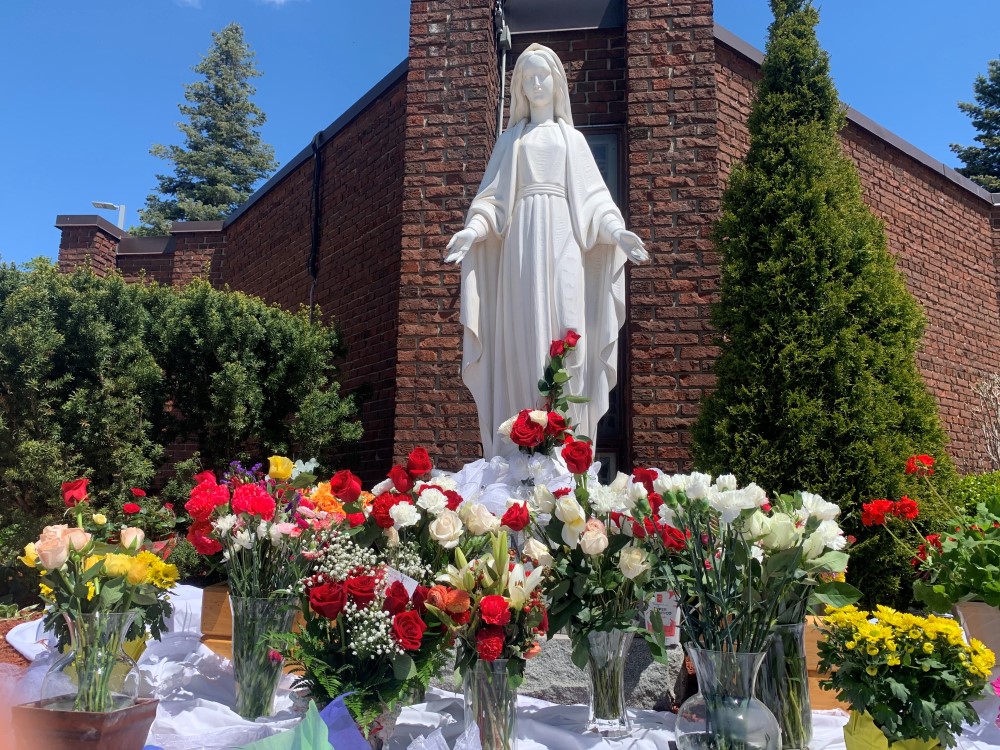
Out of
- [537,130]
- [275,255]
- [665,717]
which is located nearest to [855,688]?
[665,717]

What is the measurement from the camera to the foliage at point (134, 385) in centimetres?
511

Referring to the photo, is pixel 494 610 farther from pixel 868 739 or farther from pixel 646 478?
pixel 868 739

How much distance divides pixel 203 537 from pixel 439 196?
4325mm

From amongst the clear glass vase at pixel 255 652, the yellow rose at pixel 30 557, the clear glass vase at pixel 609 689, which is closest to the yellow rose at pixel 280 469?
the clear glass vase at pixel 255 652

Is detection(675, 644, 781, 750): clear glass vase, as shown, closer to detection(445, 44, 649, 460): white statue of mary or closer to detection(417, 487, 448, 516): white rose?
detection(417, 487, 448, 516): white rose

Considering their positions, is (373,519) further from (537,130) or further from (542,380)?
(537,130)

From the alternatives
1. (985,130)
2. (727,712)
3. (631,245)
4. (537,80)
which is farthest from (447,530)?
(985,130)

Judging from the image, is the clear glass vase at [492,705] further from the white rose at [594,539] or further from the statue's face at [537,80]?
the statue's face at [537,80]

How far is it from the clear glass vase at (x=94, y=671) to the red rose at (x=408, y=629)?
0.53 meters

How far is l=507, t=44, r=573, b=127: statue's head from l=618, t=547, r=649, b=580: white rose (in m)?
2.80

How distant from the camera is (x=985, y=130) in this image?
56.6ft

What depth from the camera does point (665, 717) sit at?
2.09m

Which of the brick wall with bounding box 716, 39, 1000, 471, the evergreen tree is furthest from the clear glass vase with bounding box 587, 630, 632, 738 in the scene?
the brick wall with bounding box 716, 39, 1000, 471

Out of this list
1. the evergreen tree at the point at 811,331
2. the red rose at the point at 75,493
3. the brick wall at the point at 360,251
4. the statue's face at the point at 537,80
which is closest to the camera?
the red rose at the point at 75,493
